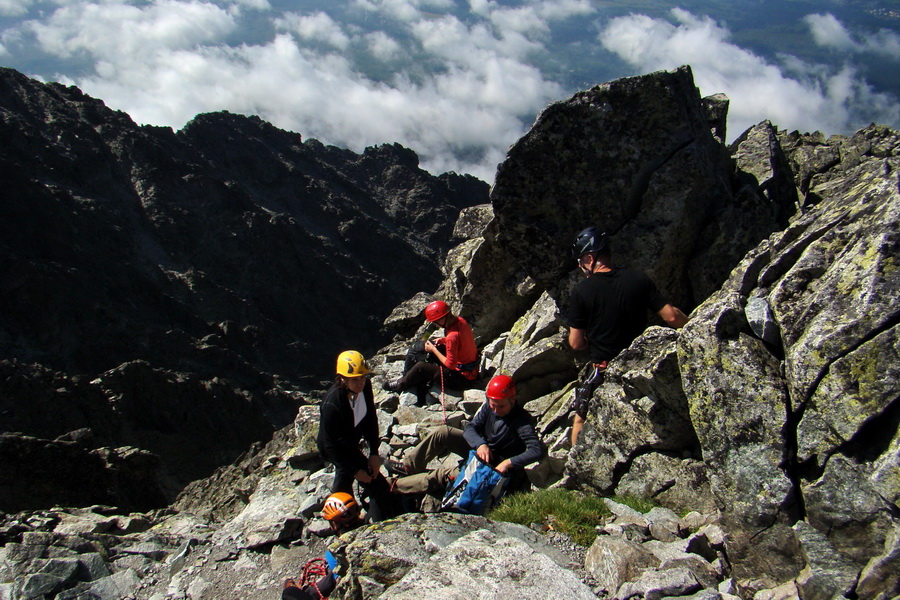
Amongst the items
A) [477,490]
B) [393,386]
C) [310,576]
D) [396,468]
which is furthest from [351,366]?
[393,386]

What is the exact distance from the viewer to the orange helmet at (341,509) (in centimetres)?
772

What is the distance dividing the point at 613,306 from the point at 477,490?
3044 millimetres

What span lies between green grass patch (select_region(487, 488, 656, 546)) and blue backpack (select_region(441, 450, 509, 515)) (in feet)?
0.77

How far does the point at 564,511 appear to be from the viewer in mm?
7102

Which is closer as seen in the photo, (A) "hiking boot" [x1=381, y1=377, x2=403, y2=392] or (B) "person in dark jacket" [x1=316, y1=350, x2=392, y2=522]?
(B) "person in dark jacket" [x1=316, y1=350, x2=392, y2=522]

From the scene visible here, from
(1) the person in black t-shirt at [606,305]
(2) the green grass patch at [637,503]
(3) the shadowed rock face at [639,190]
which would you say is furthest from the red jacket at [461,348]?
(2) the green grass patch at [637,503]

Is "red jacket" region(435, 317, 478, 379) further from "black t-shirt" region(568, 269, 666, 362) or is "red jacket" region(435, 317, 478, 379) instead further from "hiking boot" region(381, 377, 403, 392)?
"black t-shirt" region(568, 269, 666, 362)

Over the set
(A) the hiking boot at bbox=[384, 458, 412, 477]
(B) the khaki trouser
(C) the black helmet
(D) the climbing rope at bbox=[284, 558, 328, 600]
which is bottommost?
(D) the climbing rope at bbox=[284, 558, 328, 600]

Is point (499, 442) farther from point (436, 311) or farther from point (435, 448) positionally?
point (436, 311)

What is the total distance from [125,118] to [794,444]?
11027 centimetres

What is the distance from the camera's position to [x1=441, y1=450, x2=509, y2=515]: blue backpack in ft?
25.8

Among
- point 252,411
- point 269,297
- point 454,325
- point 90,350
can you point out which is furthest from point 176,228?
point 454,325

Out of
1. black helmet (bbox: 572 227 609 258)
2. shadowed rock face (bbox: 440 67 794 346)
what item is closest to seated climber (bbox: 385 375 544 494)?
black helmet (bbox: 572 227 609 258)

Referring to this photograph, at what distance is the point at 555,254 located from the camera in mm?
11469
